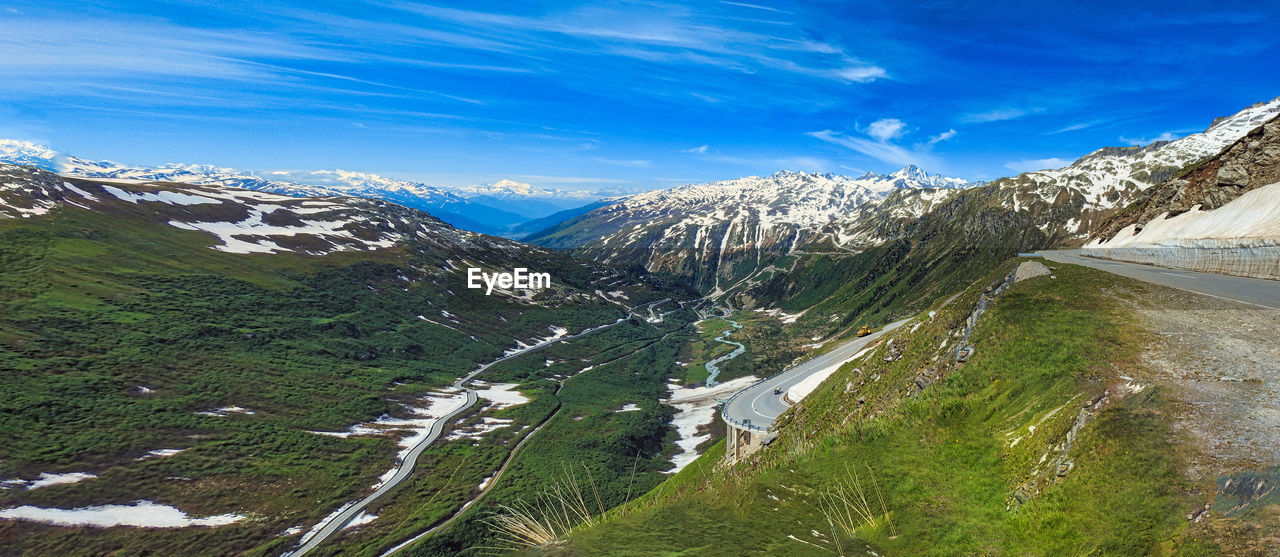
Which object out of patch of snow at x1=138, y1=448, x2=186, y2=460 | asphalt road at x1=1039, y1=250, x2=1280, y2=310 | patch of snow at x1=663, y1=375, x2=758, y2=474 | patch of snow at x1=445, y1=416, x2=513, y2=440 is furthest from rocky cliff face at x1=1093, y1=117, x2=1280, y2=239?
patch of snow at x1=138, y1=448, x2=186, y2=460

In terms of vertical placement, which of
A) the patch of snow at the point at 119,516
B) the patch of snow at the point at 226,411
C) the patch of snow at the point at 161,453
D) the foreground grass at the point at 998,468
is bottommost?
the patch of snow at the point at 119,516

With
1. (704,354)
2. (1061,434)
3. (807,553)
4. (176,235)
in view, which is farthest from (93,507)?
(704,354)

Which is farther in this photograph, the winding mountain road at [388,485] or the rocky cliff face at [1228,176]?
A: the winding mountain road at [388,485]

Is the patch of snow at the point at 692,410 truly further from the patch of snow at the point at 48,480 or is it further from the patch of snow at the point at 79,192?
the patch of snow at the point at 79,192

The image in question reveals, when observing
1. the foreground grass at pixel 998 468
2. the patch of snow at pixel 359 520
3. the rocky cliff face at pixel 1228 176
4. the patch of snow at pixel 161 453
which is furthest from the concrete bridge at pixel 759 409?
the patch of snow at pixel 161 453

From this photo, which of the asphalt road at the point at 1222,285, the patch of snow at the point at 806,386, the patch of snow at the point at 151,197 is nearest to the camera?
the asphalt road at the point at 1222,285

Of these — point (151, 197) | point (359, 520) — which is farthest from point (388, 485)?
point (151, 197)

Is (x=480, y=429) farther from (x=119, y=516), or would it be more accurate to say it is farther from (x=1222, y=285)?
(x=1222, y=285)

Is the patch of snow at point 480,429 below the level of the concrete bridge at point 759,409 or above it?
below
